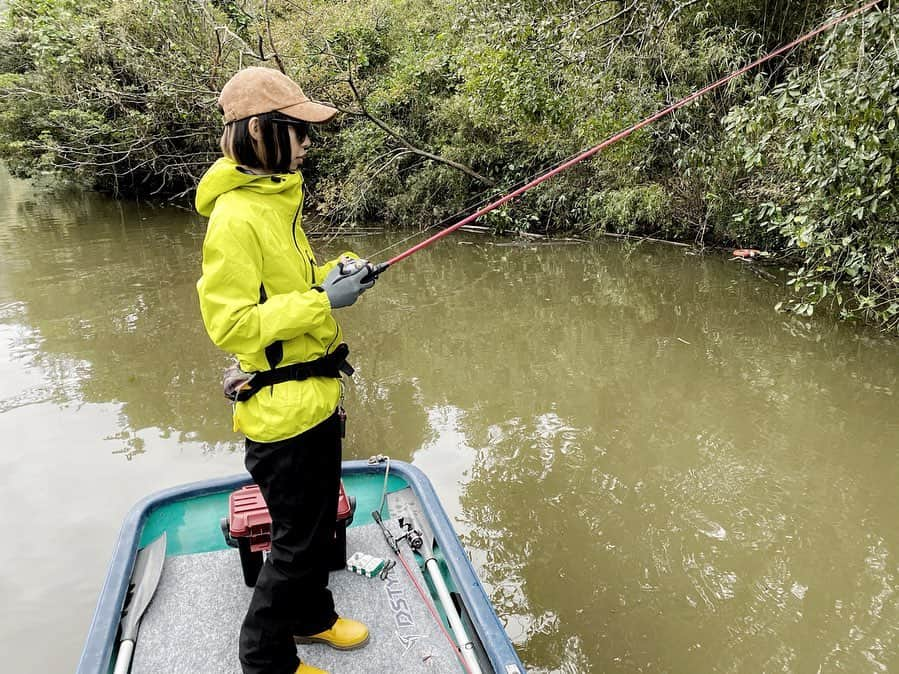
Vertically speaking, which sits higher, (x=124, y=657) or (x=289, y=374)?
(x=289, y=374)

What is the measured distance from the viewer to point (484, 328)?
623 centimetres

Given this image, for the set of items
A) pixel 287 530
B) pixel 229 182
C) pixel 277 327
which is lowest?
pixel 287 530

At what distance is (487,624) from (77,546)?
7.71 ft

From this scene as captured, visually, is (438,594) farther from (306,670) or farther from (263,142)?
(263,142)

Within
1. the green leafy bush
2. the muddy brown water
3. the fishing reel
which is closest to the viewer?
the fishing reel

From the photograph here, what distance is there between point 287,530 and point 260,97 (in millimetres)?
1099

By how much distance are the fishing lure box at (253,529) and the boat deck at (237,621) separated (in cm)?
8

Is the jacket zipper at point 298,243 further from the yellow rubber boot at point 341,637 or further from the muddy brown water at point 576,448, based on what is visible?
the muddy brown water at point 576,448

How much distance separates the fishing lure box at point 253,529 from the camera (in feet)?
7.07

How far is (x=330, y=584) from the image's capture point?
7.46ft

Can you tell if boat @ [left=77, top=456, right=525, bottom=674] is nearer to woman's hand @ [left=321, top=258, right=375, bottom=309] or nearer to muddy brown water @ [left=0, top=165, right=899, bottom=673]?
muddy brown water @ [left=0, top=165, right=899, bottom=673]

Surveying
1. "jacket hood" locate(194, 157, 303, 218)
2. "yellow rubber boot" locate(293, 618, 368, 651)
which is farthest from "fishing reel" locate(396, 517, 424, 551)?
"jacket hood" locate(194, 157, 303, 218)

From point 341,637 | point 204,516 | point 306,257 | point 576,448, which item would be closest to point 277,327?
point 306,257

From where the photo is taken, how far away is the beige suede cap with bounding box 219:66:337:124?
5.06 ft
